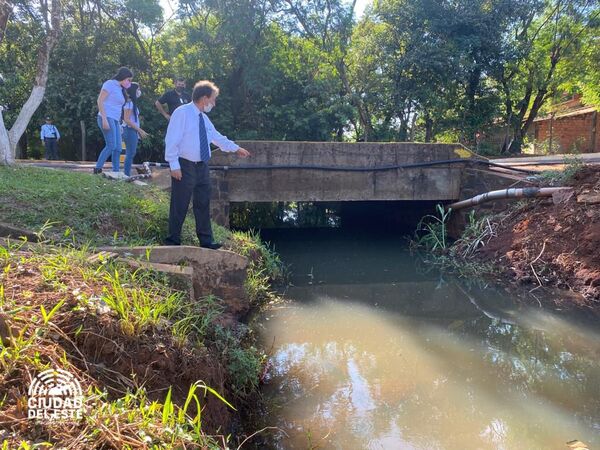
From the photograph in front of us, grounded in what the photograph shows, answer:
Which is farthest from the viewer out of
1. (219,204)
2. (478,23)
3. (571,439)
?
(478,23)

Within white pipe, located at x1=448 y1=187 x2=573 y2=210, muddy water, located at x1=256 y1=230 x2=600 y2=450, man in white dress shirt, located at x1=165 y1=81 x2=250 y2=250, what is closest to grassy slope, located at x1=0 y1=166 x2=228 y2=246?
man in white dress shirt, located at x1=165 y1=81 x2=250 y2=250

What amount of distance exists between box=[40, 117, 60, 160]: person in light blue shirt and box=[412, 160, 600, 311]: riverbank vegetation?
34.9ft

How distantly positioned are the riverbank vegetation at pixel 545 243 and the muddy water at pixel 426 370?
2.06ft

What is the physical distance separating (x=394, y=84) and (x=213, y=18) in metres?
6.27

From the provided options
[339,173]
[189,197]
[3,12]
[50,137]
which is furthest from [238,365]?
[50,137]

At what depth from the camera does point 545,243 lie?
7066mm

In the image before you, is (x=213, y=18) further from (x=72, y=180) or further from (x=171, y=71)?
(x=72, y=180)

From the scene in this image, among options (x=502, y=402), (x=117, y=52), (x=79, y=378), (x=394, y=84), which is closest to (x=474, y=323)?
(x=502, y=402)

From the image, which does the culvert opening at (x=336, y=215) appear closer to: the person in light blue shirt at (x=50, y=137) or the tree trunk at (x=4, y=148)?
the person in light blue shirt at (x=50, y=137)

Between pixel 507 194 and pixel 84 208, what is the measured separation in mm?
6536

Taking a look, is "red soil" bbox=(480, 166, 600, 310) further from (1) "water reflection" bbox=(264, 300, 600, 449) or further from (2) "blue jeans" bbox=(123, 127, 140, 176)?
(2) "blue jeans" bbox=(123, 127, 140, 176)

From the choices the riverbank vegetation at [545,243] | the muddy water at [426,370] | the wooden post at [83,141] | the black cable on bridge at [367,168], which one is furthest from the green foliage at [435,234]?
the wooden post at [83,141]

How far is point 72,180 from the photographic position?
6.02 m

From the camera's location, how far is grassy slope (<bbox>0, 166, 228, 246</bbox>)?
14.6ft
